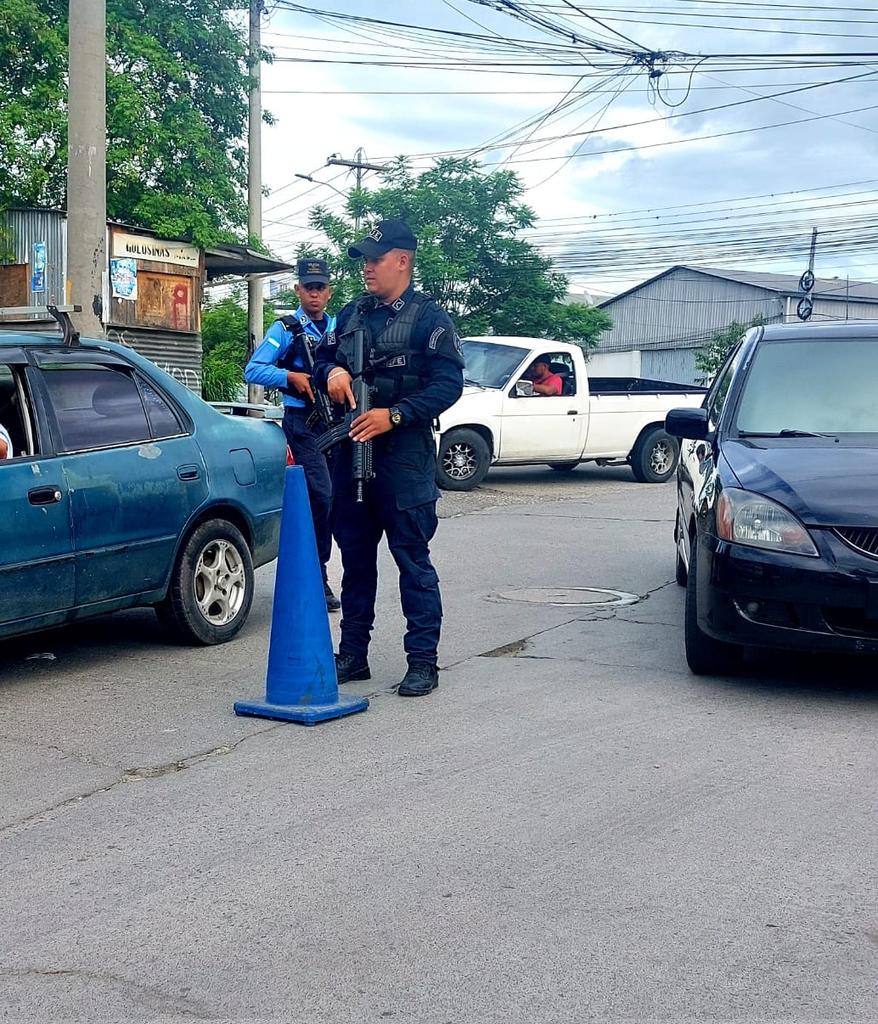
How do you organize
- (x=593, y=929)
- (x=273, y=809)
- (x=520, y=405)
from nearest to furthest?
(x=593, y=929) → (x=273, y=809) → (x=520, y=405)

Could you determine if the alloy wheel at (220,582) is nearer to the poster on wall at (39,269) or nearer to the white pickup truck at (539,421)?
the white pickup truck at (539,421)

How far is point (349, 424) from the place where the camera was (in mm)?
5887

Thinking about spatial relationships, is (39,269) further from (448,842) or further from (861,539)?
(448,842)

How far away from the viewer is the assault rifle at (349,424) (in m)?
5.91

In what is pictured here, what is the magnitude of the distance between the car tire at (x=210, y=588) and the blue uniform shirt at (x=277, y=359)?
3.10 feet

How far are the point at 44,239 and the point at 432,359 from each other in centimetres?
1694

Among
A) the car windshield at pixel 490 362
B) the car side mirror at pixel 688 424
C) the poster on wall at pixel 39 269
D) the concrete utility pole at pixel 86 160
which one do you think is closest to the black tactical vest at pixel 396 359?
the car side mirror at pixel 688 424

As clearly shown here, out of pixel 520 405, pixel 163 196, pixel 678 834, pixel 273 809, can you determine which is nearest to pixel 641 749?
pixel 678 834

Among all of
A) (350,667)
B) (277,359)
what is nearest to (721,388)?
(277,359)

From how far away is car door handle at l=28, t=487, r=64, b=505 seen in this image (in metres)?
6.05

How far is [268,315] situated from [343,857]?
3161cm

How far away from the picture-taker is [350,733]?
213 inches

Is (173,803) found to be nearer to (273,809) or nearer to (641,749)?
(273,809)

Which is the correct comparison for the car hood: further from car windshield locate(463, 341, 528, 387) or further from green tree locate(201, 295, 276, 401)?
green tree locate(201, 295, 276, 401)
